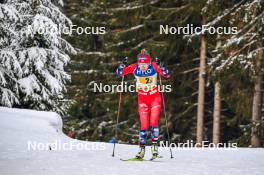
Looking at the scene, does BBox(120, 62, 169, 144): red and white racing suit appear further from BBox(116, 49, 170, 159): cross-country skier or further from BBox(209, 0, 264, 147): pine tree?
BBox(209, 0, 264, 147): pine tree

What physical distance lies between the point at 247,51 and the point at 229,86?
4462mm

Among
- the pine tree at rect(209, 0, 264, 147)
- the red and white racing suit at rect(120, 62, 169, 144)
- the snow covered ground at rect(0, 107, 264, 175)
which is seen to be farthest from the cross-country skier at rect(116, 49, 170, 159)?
the pine tree at rect(209, 0, 264, 147)

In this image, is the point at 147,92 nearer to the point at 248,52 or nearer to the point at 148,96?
the point at 148,96

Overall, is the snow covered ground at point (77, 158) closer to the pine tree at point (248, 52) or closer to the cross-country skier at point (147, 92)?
the cross-country skier at point (147, 92)

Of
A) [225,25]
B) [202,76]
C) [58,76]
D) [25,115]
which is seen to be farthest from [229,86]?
[25,115]

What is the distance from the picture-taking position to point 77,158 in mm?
9031

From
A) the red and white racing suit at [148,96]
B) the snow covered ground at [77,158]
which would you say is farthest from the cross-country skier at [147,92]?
the snow covered ground at [77,158]

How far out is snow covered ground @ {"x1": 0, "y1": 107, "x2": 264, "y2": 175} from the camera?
762 cm

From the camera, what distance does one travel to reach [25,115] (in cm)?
1276

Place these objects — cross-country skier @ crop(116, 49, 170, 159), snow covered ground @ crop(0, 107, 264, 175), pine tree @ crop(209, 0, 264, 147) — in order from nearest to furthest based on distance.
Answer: snow covered ground @ crop(0, 107, 264, 175)
cross-country skier @ crop(116, 49, 170, 159)
pine tree @ crop(209, 0, 264, 147)

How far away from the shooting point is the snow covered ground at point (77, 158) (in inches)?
300

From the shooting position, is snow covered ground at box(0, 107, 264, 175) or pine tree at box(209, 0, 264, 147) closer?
snow covered ground at box(0, 107, 264, 175)

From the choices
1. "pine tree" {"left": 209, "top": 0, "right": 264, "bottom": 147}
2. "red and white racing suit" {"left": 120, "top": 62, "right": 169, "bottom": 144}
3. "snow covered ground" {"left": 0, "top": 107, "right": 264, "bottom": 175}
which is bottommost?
"snow covered ground" {"left": 0, "top": 107, "right": 264, "bottom": 175}

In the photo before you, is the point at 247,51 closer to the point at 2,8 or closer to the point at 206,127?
the point at 2,8
